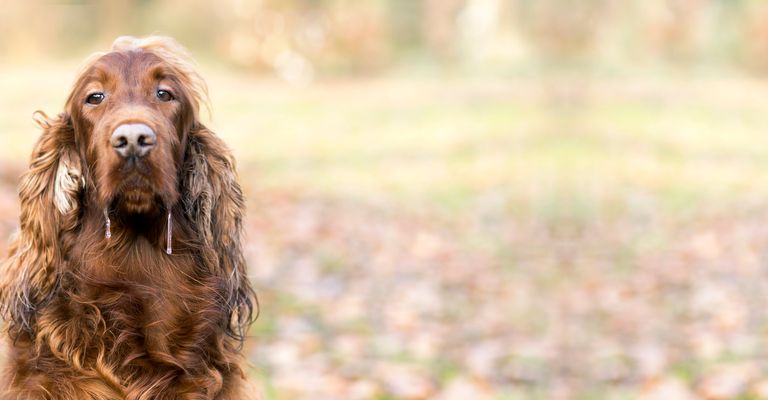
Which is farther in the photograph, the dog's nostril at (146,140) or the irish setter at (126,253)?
the irish setter at (126,253)

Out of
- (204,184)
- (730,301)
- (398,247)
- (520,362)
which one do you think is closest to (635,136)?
(398,247)

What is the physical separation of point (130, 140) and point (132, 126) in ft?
0.17

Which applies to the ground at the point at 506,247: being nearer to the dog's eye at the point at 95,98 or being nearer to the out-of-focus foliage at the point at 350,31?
the dog's eye at the point at 95,98

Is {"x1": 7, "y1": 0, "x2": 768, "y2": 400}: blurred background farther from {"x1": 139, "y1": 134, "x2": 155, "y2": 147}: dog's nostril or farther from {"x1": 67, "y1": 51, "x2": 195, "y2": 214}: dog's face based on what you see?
{"x1": 139, "y1": 134, "x2": 155, "y2": 147}: dog's nostril

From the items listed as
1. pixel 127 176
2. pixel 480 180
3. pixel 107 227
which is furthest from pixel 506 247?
pixel 127 176

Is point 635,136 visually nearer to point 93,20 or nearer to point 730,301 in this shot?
point 730,301

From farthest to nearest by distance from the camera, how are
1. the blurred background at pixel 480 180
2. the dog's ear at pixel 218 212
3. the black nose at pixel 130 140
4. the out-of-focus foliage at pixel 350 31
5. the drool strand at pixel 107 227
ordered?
1. the out-of-focus foliage at pixel 350 31
2. the blurred background at pixel 480 180
3. the dog's ear at pixel 218 212
4. the drool strand at pixel 107 227
5. the black nose at pixel 130 140

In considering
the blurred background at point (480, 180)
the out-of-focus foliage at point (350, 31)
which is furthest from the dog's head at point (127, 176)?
the out-of-focus foliage at point (350, 31)

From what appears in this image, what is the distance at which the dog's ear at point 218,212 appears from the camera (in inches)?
142

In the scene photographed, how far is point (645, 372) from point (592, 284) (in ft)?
5.88

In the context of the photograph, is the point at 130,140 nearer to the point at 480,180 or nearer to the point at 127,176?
the point at 127,176

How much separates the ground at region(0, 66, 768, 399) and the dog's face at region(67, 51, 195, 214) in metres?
2.41

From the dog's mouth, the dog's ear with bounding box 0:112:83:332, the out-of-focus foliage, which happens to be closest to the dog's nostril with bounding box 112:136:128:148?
the dog's mouth

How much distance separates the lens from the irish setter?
3316mm
